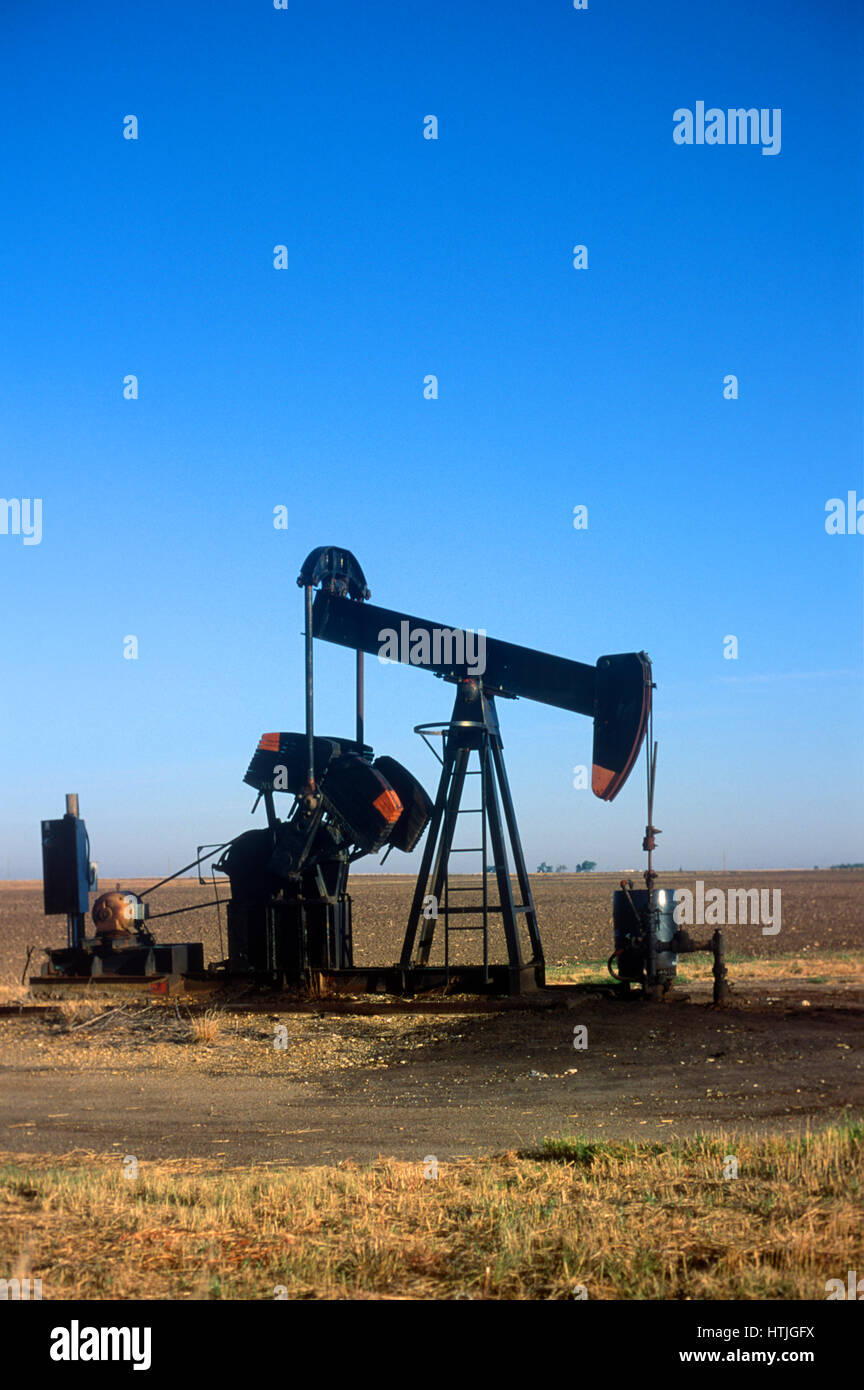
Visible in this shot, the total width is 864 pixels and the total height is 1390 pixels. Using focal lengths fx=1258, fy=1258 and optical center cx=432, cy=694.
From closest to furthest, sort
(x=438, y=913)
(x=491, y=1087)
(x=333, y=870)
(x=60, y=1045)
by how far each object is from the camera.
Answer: (x=491, y=1087), (x=60, y=1045), (x=438, y=913), (x=333, y=870)

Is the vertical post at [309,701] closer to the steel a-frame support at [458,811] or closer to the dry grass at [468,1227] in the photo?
the steel a-frame support at [458,811]

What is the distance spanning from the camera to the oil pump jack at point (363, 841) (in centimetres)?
1450

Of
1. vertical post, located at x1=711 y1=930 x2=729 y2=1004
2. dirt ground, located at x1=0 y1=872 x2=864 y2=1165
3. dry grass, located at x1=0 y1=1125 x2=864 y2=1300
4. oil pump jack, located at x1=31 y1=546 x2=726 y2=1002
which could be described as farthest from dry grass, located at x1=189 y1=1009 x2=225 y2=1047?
dry grass, located at x1=0 y1=1125 x2=864 y2=1300

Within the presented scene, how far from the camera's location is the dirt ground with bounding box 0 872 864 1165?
8.40 metres

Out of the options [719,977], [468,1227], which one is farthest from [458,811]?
[468,1227]

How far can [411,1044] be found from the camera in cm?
1238

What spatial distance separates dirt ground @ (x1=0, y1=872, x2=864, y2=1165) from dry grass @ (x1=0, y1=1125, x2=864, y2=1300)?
123 cm

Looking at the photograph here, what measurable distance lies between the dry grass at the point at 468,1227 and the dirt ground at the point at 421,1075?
1.23 metres

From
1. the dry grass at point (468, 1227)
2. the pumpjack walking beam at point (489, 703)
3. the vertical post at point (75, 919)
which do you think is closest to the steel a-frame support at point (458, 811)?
the pumpjack walking beam at point (489, 703)

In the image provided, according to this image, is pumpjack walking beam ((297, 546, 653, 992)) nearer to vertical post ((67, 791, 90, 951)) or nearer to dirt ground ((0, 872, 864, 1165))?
dirt ground ((0, 872, 864, 1165))

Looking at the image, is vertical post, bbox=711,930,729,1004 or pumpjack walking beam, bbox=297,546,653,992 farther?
pumpjack walking beam, bbox=297,546,653,992
